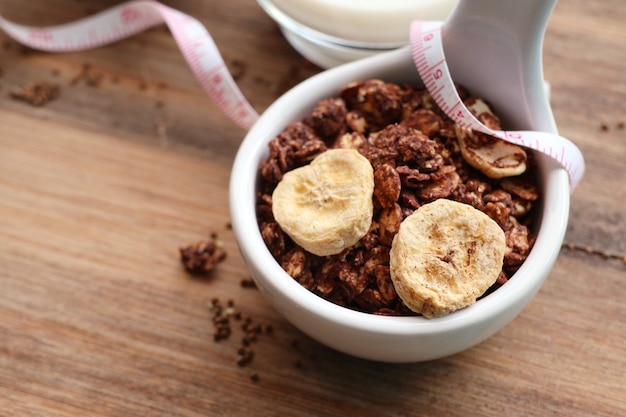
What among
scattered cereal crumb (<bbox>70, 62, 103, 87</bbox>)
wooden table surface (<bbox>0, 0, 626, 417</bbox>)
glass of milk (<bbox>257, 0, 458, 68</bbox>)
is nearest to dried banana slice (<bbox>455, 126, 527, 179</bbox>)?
wooden table surface (<bbox>0, 0, 626, 417</bbox>)

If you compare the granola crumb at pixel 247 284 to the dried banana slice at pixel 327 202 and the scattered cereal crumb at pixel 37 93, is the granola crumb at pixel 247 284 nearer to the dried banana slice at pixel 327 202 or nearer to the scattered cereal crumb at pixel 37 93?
the dried banana slice at pixel 327 202

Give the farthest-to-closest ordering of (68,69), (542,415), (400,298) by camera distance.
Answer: (68,69)
(542,415)
(400,298)

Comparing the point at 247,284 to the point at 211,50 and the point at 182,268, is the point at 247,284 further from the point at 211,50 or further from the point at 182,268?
the point at 211,50

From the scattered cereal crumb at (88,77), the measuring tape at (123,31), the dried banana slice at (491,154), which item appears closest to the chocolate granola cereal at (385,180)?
Answer: the dried banana slice at (491,154)

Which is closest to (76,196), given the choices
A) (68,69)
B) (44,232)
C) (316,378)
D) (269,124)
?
(44,232)

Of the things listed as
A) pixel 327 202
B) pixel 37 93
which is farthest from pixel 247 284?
pixel 37 93

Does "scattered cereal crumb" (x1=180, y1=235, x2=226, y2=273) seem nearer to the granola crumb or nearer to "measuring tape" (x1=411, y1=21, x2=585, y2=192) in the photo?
the granola crumb

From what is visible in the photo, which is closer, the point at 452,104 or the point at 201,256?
the point at 452,104

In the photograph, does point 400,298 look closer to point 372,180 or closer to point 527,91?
point 372,180
